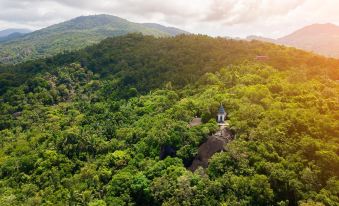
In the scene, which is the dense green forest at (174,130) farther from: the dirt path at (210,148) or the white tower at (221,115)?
the dirt path at (210,148)

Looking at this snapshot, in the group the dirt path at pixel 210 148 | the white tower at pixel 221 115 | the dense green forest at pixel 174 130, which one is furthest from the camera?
the white tower at pixel 221 115

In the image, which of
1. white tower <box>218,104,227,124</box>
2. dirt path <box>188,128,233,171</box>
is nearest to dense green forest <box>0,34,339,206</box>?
white tower <box>218,104,227,124</box>

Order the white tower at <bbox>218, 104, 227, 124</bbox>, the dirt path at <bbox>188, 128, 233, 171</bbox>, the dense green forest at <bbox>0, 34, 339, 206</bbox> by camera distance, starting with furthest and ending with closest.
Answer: the white tower at <bbox>218, 104, 227, 124</bbox> < the dirt path at <bbox>188, 128, 233, 171</bbox> < the dense green forest at <bbox>0, 34, 339, 206</bbox>

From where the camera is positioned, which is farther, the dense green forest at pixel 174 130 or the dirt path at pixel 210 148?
the dirt path at pixel 210 148

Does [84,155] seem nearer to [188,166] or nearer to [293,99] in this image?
[188,166]

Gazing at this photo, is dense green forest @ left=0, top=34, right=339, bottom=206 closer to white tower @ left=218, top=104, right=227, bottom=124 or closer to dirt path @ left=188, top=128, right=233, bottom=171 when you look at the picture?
white tower @ left=218, top=104, right=227, bottom=124

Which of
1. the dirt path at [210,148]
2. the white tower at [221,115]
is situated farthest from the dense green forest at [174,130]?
the dirt path at [210,148]

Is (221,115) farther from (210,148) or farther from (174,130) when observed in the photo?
(174,130)

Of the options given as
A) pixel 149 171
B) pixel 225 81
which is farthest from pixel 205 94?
pixel 149 171
